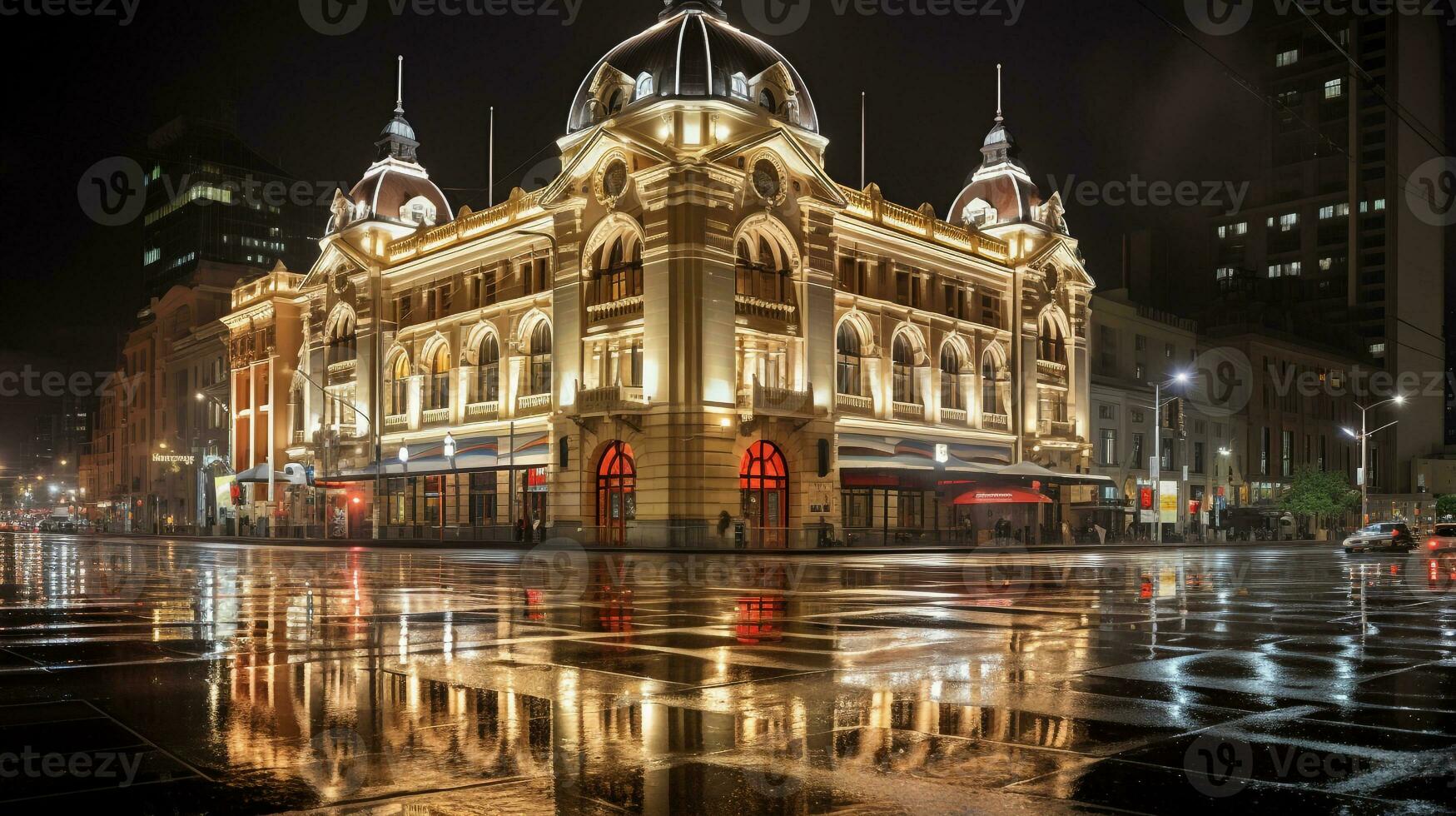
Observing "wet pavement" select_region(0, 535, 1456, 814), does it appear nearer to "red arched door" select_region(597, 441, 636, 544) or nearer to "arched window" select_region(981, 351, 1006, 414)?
"red arched door" select_region(597, 441, 636, 544)

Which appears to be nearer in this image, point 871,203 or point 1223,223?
point 871,203

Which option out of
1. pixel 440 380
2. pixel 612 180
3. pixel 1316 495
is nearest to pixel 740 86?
pixel 612 180

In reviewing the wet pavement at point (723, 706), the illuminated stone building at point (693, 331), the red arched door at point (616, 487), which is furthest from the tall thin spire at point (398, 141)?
the wet pavement at point (723, 706)

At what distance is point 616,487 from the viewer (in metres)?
53.7

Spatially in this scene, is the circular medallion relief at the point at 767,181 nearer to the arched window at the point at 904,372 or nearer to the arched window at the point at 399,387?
the arched window at the point at 904,372

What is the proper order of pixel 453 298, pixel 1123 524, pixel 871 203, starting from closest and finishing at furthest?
pixel 871 203 → pixel 453 298 → pixel 1123 524

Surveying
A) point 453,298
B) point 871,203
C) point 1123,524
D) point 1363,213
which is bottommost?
point 1123,524

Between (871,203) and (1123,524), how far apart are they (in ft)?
90.0

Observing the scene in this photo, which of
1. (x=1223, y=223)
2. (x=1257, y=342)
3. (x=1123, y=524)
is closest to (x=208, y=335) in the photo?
(x=1123, y=524)

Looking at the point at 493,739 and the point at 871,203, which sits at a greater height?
the point at 871,203

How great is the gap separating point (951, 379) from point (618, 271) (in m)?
20.1

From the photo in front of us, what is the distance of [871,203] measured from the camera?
58.6 m

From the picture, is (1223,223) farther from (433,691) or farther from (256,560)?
(433,691)

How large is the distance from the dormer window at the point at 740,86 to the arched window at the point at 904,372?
48.8 feet
